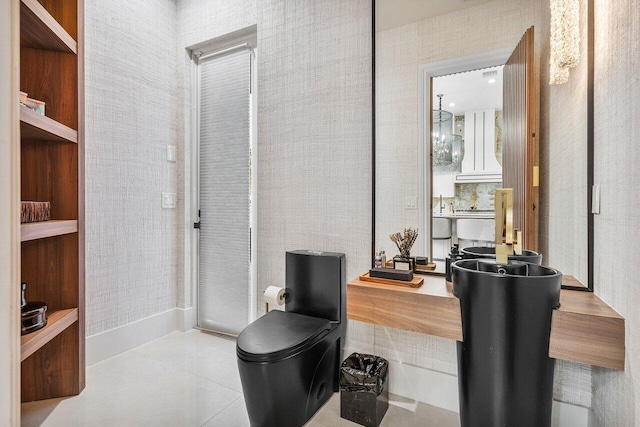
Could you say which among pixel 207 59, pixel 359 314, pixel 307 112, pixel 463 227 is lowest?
pixel 359 314

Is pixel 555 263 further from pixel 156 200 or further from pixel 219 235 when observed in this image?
pixel 156 200

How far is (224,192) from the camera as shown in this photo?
281 centimetres

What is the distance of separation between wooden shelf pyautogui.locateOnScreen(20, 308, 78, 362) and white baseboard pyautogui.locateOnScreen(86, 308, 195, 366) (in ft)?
1.66

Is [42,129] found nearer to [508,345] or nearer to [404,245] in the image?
[404,245]

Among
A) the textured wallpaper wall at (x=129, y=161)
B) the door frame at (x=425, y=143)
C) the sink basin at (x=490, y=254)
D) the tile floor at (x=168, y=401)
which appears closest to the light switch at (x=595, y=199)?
the sink basin at (x=490, y=254)

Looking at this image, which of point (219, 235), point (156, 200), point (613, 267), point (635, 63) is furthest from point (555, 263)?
point (156, 200)

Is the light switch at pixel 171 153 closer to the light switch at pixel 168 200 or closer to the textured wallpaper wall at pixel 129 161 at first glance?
the textured wallpaper wall at pixel 129 161

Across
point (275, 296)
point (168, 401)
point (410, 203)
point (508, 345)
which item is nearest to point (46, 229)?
point (168, 401)

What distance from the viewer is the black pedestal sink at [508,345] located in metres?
1.19

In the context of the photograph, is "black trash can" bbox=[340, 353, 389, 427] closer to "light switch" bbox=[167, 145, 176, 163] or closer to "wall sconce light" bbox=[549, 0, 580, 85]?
"wall sconce light" bbox=[549, 0, 580, 85]

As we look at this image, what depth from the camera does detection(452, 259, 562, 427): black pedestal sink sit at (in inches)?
46.9

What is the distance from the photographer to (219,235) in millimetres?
2836
